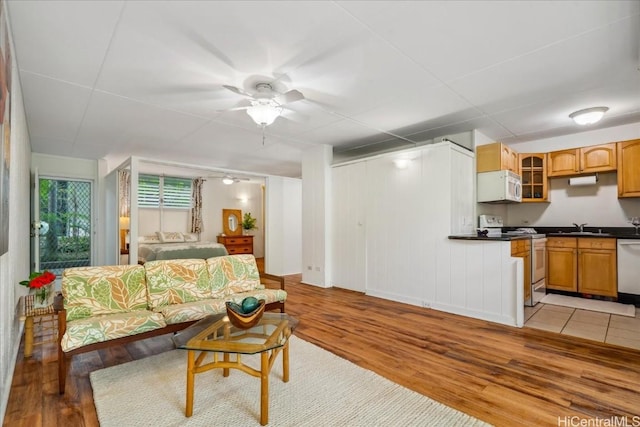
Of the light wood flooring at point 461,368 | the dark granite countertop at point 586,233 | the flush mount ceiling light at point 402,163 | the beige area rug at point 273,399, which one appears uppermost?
the flush mount ceiling light at point 402,163

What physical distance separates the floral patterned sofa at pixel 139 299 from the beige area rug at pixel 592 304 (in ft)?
13.3

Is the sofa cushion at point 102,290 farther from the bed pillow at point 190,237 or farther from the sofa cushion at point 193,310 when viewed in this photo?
the bed pillow at point 190,237

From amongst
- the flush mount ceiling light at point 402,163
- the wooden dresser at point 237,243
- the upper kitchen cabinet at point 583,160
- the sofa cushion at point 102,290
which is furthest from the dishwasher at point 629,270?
the wooden dresser at point 237,243

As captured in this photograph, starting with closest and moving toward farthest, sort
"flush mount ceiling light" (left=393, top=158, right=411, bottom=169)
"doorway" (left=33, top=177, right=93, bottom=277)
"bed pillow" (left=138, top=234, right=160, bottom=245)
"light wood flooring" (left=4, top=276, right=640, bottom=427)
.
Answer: "light wood flooring" (left=4, top=276, right=640, bottom=427) → "flush mount ceiling light" (left=393, top=158, right=411, bottom=169) → "doorway" (left=33, top=177, right=93, bottom=277) → "bed pillow" (left=138, top=234, right=160, bottom=245)

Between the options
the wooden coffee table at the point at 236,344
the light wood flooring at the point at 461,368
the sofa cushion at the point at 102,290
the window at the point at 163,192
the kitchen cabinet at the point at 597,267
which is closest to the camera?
the wooden coffee table at the point at 236,344

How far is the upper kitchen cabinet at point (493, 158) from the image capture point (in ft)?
14.3

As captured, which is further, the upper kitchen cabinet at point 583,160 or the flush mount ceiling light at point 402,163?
the flush mount ceiling light at point 402,163

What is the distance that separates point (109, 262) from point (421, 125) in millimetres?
6701

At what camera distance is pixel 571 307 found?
4043 mm

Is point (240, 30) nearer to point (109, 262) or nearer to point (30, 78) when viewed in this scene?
point (30, 78)

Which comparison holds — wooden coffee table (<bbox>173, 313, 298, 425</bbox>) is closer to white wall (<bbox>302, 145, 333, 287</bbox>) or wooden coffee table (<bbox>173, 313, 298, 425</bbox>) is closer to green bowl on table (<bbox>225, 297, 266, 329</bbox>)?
green bowl on table (<bbox>225, 297, 266, 329</bbox>)

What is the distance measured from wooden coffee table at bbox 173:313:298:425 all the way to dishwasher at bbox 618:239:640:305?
4.76 metres

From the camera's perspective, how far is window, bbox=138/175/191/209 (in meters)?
7.39

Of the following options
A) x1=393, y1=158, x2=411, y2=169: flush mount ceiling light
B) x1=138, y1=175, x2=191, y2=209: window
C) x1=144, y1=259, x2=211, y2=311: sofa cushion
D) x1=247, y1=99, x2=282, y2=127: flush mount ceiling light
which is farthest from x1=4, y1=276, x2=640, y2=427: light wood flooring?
x1=138, y1=175, x2=191, y2=209: window
